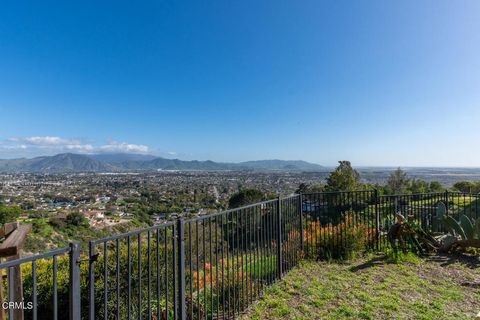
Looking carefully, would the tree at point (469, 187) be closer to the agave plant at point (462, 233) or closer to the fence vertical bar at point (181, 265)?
the agave plant at point (462, 233)

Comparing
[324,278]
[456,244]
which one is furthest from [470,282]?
[324,278]

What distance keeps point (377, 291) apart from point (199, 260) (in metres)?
2.88

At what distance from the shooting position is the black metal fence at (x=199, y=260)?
2.09 metres

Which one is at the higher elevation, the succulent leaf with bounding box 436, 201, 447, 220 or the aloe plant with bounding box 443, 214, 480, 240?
the succulent leaf with bounding box 436, 201, 447, 220

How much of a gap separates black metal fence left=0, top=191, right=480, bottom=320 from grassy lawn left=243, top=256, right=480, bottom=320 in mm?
367

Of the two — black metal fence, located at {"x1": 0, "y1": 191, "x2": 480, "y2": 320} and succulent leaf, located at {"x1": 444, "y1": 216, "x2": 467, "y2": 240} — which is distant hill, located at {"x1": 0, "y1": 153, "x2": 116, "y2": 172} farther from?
succulent leaf, located at {"x1": 444, "y1": 216, "x2": 467, "y2": 240}

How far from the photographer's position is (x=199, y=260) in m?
3.50

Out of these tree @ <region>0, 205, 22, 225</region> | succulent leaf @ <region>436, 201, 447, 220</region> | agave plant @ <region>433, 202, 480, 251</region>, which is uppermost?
succulent leaf @ <region>436, 201, 447, 220</region>

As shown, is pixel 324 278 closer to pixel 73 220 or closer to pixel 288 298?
pixel 288 298

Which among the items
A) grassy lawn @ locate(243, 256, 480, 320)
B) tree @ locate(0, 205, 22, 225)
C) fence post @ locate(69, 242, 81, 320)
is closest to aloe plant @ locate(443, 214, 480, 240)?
grassy lawn @ locate(243, 256, 480, 320)

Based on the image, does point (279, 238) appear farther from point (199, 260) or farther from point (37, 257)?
point (37, 257)

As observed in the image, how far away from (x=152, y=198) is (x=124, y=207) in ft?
24.8

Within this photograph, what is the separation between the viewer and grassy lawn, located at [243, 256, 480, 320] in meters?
3.63

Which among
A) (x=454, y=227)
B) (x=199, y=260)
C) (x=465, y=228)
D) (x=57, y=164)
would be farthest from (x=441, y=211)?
(x=57, y=164)
